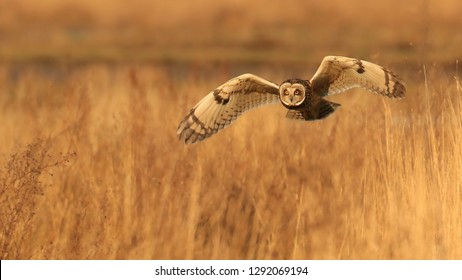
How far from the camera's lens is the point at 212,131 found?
593 cm

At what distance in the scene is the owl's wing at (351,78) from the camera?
18.5 feet

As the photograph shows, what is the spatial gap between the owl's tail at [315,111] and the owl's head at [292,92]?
6 centimetres

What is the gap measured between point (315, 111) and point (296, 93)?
7.4 inches

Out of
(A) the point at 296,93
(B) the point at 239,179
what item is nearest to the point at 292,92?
(A) the point at 296,93

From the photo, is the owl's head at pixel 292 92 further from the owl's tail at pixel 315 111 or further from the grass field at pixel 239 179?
the grass field at pixel 239 179

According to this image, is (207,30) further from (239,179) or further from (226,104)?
(226,104)

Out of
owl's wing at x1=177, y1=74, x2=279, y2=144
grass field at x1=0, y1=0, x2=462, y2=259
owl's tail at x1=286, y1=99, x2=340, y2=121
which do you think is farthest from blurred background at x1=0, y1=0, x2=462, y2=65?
owl's tail at x1=286, y1=99, x2=340, y2=121

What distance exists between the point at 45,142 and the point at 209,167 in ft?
3.19

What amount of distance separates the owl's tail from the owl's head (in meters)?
0.06

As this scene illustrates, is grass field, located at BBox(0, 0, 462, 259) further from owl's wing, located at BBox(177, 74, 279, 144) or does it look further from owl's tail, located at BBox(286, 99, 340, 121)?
owl's wing, located at BBox(177, 74, 279, 144)

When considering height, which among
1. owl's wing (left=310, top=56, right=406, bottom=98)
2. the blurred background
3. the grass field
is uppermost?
the blurred background

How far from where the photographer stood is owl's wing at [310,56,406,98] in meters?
5.65

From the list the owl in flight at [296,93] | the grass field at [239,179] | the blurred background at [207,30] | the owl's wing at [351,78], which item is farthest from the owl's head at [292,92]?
the blurred background at [207,30]

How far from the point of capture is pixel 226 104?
581cm
